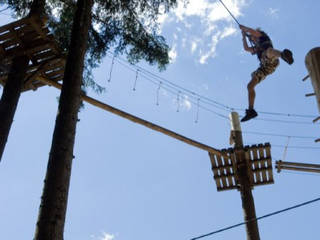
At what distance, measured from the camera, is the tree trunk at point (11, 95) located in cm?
474

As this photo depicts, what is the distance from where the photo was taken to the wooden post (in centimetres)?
661

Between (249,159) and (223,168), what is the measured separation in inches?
22.5

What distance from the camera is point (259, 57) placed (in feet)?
22.0

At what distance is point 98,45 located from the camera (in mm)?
7129

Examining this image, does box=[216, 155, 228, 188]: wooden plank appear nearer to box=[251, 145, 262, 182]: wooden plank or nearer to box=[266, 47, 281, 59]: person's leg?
box=[251, 145, 262, 182]: wooden plank

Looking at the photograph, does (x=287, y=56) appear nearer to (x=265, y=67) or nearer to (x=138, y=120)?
(x=265, y=67)

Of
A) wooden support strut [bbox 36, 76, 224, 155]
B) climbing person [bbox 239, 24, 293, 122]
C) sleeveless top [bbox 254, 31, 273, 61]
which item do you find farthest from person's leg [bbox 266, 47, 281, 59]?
wooden support strut [bbox 36, 76, 224, 155]

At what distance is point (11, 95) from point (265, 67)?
4219mm

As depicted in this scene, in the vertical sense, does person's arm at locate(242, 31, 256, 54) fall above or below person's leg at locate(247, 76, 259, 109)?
above

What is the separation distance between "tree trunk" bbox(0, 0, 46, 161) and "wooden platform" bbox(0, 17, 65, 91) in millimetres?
174

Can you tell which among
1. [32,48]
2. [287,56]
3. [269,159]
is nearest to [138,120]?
[32,48]

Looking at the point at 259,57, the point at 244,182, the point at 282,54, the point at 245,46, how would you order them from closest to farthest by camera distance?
1. the point at 282,54
2. the point at 259,57
3. the point at 245,46
4. the point at 244,182

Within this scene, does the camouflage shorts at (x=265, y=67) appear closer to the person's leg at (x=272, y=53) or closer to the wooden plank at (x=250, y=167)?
the person's leg at (x=272, y=53)

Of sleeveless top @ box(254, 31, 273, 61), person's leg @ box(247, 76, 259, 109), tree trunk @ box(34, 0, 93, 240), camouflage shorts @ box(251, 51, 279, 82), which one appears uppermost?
sleeveless top @ box(254, 31, 273, 61)
